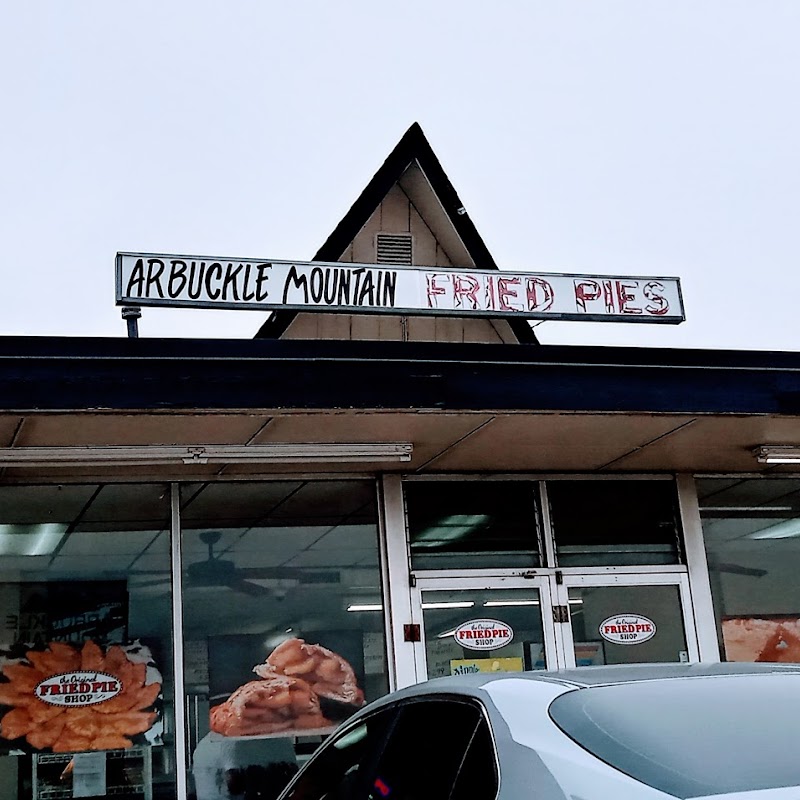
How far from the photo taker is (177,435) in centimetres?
758

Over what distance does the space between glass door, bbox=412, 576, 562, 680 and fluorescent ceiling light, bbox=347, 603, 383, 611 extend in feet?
0.98

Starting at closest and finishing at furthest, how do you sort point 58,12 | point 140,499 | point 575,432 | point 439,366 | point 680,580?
A: point 439,366 < point 575,432 < point 140,499 < point 680,580 < point 58,12

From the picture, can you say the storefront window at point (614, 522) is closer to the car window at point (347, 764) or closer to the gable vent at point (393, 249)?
the gable vent at point (393, 249)

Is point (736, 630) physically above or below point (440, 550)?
below

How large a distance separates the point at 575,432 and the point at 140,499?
11.5 feet

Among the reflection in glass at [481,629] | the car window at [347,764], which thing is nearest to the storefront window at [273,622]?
the reflection in glass at [481,629]

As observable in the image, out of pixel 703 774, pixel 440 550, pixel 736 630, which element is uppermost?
pixel 440 550

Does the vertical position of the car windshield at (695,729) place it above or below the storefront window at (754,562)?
below

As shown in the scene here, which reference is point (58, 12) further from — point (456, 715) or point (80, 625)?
point (456, 715)

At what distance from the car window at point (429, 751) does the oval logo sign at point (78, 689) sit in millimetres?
→ 5151

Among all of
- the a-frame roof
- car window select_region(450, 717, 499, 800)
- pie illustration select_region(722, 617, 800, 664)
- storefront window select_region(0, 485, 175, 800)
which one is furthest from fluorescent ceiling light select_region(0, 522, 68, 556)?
car window select_region(450, 717, 499, 800)

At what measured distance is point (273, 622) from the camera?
8.96 metres

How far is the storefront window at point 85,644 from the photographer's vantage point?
27.2ft

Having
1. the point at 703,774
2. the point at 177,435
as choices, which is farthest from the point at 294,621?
the point at 703,774
